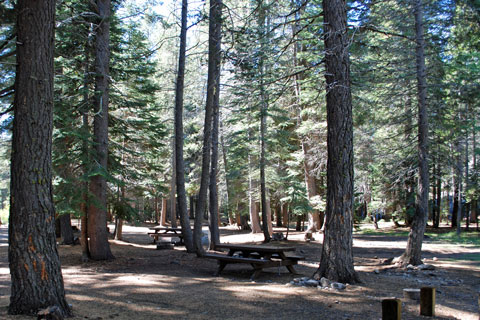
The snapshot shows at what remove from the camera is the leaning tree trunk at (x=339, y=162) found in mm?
8031

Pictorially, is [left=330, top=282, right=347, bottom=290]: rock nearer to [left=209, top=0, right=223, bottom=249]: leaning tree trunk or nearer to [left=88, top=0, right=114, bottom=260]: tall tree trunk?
[left=88, top=0, right=114, bottom=260]: tall tree trunk

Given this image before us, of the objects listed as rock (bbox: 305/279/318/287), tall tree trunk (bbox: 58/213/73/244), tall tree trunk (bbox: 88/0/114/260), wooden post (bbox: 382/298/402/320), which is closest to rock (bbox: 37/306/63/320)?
wooden post (bbox: 382/298/402/320)

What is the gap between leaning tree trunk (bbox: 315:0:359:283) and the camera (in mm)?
8031

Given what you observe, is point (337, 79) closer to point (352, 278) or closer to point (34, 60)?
point (352, 278)

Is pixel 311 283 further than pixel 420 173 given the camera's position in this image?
No

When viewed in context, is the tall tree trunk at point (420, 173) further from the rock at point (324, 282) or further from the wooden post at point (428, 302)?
the wooden post at point (428, 302)

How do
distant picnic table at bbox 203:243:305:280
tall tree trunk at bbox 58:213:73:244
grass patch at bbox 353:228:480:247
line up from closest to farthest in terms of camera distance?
1. distant picnic table at bbox 203:243:305:280
2. tall tree trunk at bbox 58:213:73:244
3. grass patch at bbox 353:228:480:247

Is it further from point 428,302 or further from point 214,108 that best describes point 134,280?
point 214,108

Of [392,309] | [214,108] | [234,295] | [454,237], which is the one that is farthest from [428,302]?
[454,237]

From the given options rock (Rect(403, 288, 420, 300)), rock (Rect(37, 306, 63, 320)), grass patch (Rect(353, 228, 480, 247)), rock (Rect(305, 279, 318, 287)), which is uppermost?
rock (Rect(37, 306, 63, 320))

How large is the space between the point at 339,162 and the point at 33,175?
18.6ft

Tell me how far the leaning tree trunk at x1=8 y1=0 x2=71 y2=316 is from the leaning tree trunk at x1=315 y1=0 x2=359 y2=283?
5.16m

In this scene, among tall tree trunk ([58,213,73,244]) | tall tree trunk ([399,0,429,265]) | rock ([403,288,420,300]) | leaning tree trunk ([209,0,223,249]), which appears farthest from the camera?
tall tree trunk ([58,213,73,244])

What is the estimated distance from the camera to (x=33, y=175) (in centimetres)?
498
